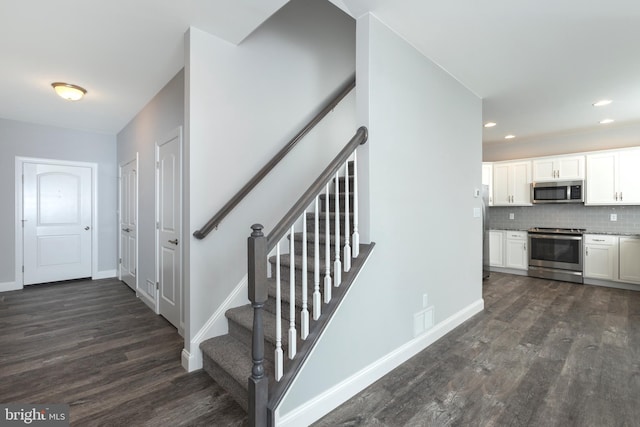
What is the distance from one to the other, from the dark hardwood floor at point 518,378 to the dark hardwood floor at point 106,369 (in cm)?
95

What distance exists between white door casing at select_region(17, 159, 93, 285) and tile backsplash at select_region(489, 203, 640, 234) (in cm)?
783

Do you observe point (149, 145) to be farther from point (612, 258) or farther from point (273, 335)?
point (612, 258)

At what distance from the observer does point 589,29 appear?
2236 mm

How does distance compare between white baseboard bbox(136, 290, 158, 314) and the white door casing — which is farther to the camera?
the white door casing

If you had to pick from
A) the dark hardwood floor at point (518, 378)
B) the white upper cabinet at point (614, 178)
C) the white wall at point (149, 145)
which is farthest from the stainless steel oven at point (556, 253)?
the white wall at point (149, 145)

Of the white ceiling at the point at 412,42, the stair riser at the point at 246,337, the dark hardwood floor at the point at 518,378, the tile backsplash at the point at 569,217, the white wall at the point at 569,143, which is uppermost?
the white ceiling at the point at 412,42

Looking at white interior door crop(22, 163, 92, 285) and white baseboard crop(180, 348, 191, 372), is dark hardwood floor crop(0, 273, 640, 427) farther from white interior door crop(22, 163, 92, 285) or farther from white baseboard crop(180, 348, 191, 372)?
white interior door crop(22, 163, 92, 285)

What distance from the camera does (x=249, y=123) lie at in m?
2.65

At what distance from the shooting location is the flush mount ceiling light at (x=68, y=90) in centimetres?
325

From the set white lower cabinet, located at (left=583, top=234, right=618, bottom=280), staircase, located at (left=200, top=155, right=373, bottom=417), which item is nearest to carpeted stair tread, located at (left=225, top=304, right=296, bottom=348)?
staircase, located at (left=200, top=155, right=373, bottom=417)

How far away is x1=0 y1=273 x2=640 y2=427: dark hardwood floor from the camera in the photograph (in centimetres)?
179

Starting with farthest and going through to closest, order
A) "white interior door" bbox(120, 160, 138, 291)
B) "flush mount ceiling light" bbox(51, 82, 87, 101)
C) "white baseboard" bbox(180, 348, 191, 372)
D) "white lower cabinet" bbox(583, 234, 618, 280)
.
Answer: "white lower cabinet" bbox(583, 234, 618, 280)
"white interior door" bbox(120, 160, 138, 291)
"flush mount ceiling light" bbox(51, 82, 87, 101)
"white baseboard" bbox(180, 348, 191, 372)

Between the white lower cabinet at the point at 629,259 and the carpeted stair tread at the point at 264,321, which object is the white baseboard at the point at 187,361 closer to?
the carpeted stair tread at the point at 264,321

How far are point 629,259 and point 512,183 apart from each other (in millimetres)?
2015
